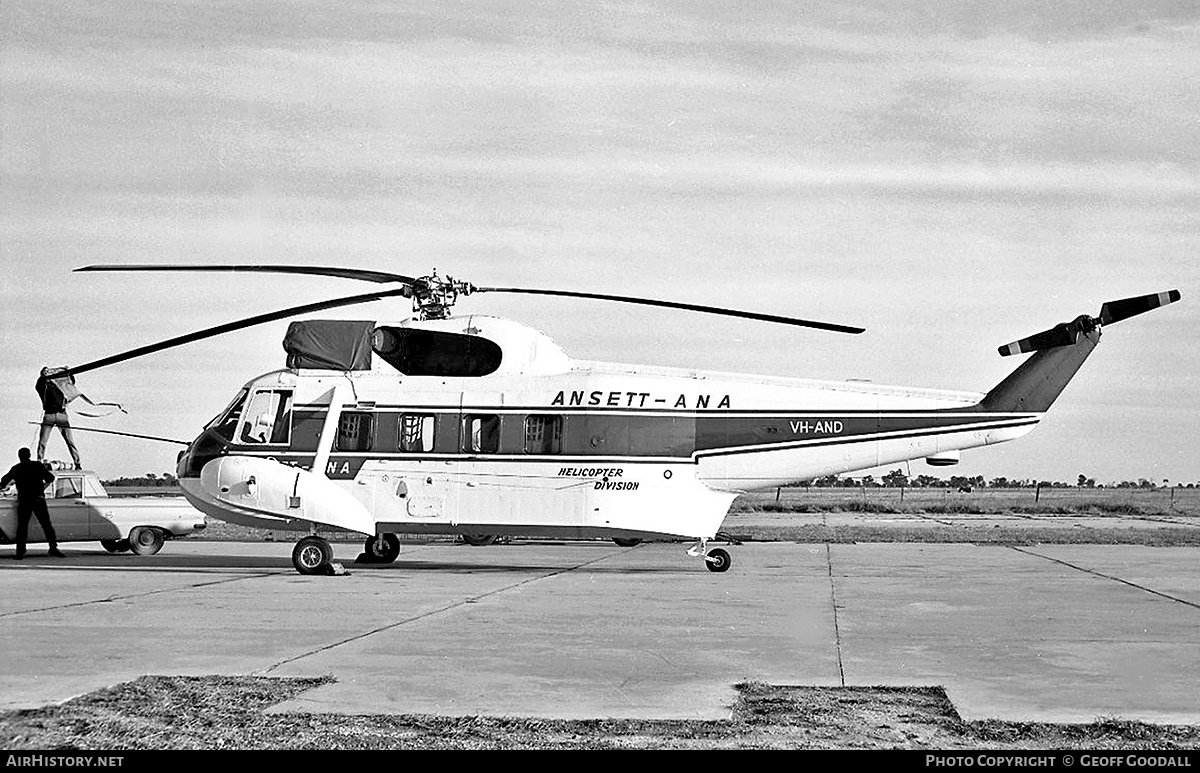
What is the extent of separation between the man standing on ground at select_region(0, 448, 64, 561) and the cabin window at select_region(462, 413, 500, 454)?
7357mm

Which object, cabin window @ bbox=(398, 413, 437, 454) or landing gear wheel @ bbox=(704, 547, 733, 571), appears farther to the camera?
cabin window @ bbox=(398, 413, 437, 454)

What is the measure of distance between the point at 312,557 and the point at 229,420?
10.5 feet

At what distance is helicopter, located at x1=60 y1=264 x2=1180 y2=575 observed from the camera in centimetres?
1941

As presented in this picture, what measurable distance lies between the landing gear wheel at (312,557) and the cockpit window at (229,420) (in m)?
2.75

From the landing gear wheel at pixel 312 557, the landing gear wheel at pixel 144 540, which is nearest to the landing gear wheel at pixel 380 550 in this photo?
the landing gear wheel at pixel 312 557

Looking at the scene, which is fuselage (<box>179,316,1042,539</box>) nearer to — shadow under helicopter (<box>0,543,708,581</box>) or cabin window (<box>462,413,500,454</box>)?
cabin window (<box>462,413,500,454</box>)

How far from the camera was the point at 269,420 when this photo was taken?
20.3m

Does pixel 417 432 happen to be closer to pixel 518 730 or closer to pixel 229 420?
pixel 229 420

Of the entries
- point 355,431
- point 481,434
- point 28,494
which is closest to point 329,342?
point 355,431

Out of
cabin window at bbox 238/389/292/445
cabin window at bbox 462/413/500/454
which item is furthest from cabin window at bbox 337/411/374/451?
cabin window at bbox 462/413/500/454

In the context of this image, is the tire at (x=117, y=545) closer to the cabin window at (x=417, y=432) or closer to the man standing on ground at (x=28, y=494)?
the man standing on ground at (x=28, y=494)

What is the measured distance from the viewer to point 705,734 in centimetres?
723

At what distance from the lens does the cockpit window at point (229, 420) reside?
20.4 metres
